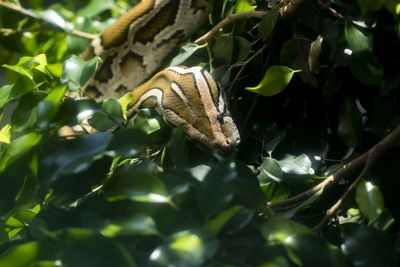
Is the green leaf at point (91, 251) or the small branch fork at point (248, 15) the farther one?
the small branch fork at point (248, 15)

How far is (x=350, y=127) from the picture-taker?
108 cm

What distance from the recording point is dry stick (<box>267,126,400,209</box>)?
934 millimetres

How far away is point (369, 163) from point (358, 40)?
23 cm

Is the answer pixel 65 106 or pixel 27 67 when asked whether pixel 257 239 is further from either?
pixel 27 67

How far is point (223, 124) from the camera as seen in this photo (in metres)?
1.34

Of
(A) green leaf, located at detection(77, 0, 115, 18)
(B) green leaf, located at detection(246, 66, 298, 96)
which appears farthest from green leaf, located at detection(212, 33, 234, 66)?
(A) green leaf, located at detection(77, 0, 115, 18)

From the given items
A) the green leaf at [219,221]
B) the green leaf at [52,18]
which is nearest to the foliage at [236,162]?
the green leaf at [219,221]

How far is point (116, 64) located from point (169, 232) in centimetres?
139

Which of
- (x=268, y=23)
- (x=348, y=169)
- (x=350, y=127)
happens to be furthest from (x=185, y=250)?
(x=268, y=23)

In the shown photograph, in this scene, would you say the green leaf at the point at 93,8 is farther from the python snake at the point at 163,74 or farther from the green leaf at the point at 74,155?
the green leaf at the point at 74,155

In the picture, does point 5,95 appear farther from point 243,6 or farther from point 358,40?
point 358,40

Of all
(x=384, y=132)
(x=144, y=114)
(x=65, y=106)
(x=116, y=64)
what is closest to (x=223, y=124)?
(x=144, y=114)

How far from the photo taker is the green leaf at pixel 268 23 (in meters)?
1.22

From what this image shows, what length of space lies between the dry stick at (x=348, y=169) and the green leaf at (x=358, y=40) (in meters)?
0.17
